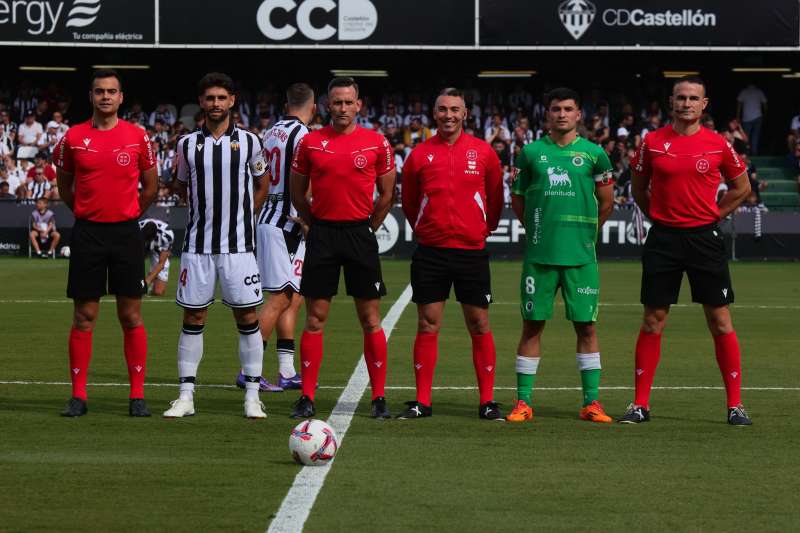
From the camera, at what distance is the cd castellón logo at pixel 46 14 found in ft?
106

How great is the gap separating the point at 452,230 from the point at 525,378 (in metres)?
1.03

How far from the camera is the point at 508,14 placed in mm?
32469

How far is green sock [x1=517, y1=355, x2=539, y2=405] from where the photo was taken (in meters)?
8.55

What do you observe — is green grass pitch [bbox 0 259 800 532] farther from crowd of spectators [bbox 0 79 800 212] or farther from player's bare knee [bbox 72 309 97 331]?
crowd of spectators [bbox 0 79 800 212]

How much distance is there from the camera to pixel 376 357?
8672 mm

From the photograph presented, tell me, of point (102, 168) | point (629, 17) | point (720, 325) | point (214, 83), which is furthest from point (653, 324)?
point (629, 17)

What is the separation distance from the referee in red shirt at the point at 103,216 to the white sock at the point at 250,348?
2.13 feet

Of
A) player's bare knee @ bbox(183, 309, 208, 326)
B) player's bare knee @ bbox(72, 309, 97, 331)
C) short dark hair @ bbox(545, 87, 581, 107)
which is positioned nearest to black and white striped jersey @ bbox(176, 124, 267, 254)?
player's bare knee @ bbox(183, 309, 208, 326)

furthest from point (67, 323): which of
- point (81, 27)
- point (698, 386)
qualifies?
point (81, 27)

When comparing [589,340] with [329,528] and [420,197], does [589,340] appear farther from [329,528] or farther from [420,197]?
[329,528]

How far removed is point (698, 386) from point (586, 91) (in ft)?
91.4

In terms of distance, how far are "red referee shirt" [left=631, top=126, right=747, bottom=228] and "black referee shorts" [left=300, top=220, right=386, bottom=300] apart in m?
1.81

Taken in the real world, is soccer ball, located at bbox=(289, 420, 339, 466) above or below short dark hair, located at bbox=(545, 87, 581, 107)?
below

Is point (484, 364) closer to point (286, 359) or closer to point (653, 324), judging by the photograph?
point (653, 324)
